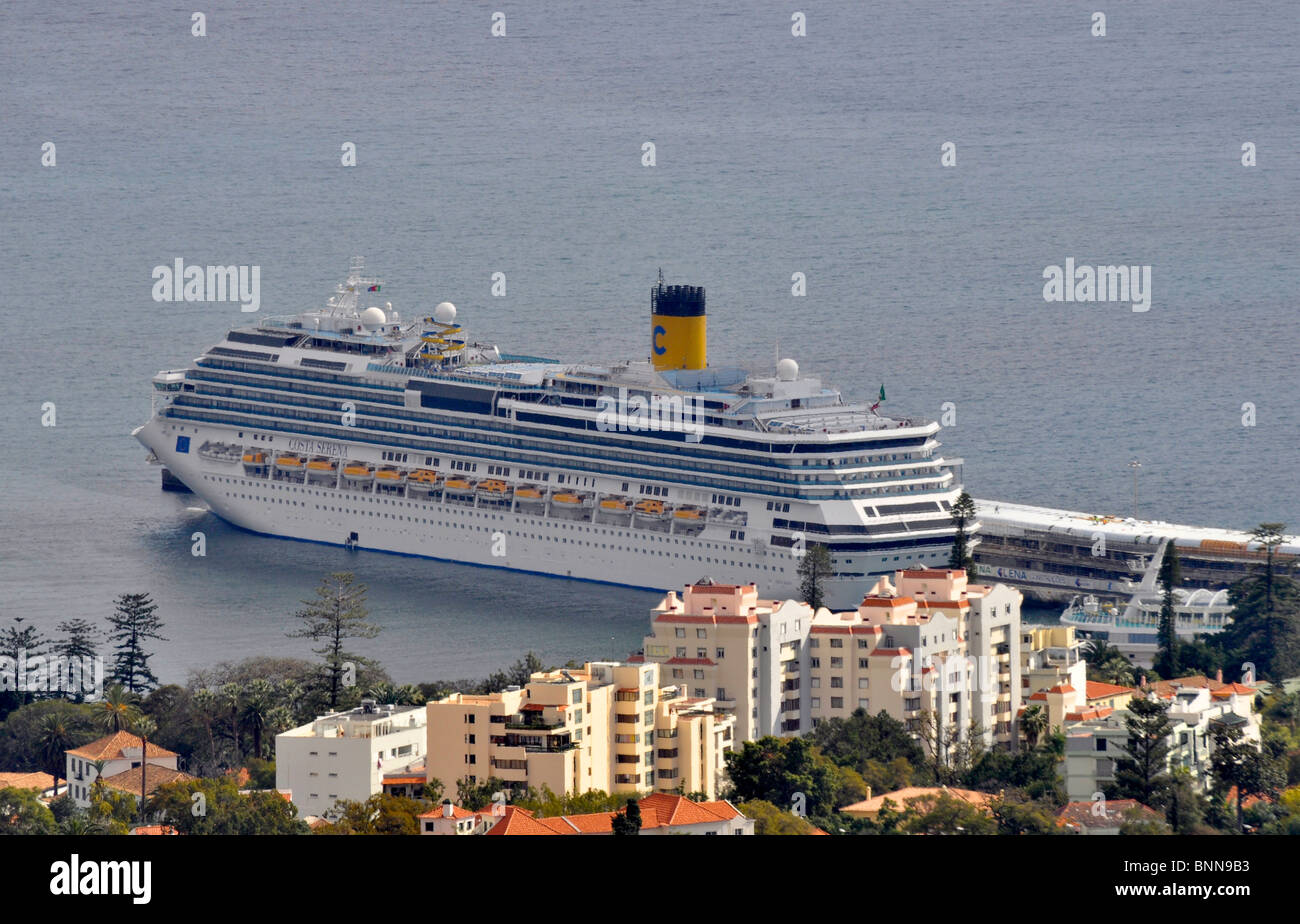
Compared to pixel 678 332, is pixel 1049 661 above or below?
below

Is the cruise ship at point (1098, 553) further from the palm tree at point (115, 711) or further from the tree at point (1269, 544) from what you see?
the palm tree at point (115, 711)

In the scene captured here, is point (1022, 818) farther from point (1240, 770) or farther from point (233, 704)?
point (233, 704)

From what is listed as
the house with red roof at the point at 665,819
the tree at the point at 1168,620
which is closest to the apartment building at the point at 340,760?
the house with red roof at the point at 665,819

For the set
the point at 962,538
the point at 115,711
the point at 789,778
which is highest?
the point at 962,538

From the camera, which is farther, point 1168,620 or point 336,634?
point 1168,620

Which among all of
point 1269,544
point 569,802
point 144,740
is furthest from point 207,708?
point 1269,544
